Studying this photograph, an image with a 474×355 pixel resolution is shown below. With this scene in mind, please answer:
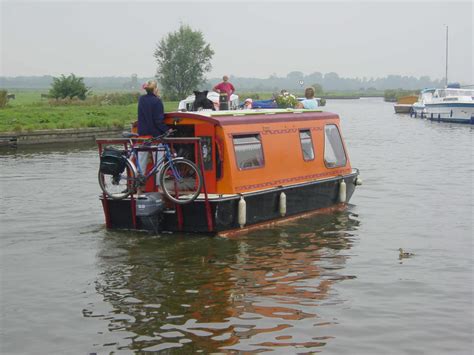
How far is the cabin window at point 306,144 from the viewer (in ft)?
52.2

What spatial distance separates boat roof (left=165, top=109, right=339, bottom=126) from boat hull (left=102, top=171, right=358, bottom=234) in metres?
1.38

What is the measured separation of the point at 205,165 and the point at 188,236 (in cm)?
131

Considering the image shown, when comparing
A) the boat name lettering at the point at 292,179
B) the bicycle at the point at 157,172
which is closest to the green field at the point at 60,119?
the boat name lettering at the point at 292,179

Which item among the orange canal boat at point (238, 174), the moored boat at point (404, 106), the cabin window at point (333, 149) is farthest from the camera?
the moored boat at point (404, 106)

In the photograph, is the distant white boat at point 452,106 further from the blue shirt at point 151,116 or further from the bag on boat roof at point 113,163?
the bag on boat roof at point 113,163

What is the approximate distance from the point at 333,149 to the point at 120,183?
5.46 m

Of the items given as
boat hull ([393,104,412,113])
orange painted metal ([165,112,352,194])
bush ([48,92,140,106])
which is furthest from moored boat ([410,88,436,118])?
orange painted metal ([165,112,352,194])

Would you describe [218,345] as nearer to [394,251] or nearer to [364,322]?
[364,322]

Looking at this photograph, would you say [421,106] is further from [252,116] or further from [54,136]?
[252,116]

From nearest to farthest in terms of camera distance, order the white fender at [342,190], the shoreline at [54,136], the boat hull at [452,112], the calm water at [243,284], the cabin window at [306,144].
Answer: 1. the calm water at [243,284]
2. the cabin window at [306,144]
3. the white fender at [342,190]
4. the shoreline at [54,136]
5. the boat hull at [452,112]

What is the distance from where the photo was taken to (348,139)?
3856 centimetres

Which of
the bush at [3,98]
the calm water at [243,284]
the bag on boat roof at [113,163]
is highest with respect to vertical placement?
the bush at [3,98]

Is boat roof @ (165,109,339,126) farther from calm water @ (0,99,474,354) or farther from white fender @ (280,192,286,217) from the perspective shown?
calm water @ (0,99,474,354)

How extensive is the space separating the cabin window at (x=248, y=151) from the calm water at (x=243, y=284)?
1337 millimetres
